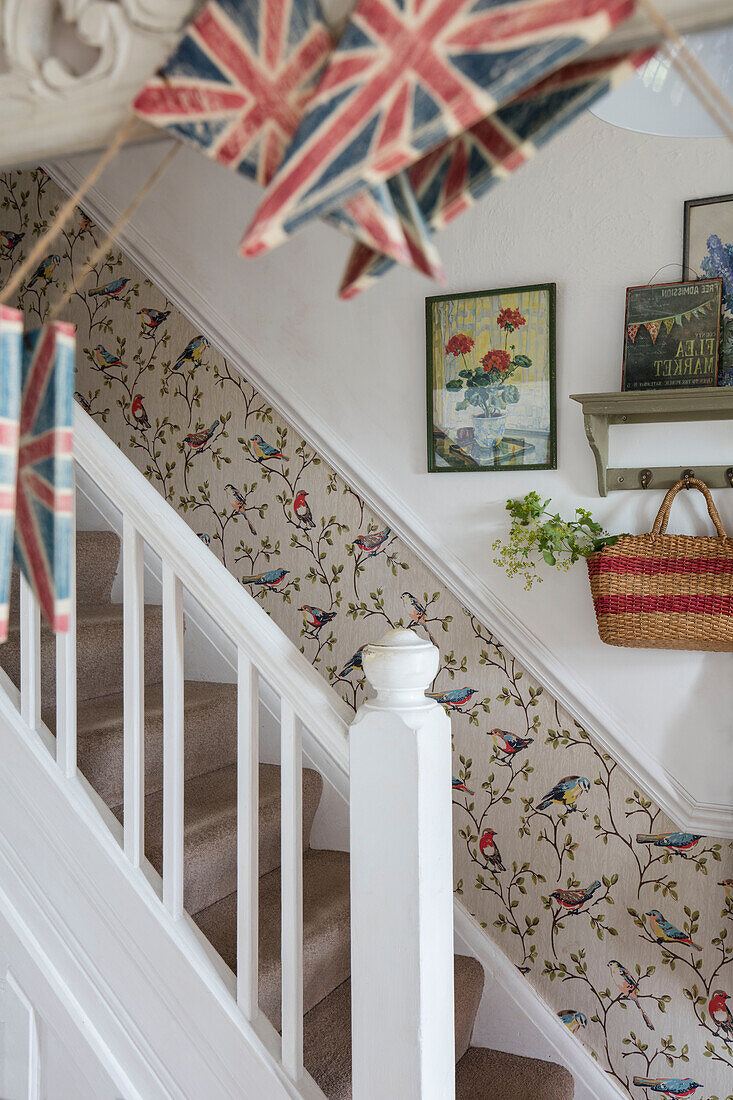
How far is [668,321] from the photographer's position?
188 cm

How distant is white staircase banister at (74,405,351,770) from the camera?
4.56ft

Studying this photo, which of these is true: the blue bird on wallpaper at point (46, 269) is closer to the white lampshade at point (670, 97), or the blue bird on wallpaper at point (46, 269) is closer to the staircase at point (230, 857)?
the staircase at point (230, 857)

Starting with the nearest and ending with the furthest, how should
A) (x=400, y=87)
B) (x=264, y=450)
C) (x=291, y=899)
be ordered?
(x=400, y=87) < (x=291, y=899) < (x=264, y=450)

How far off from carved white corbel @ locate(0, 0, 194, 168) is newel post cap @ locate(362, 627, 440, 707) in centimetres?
76

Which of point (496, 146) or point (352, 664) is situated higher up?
point (496, 146)

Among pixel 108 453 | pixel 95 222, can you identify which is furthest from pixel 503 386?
pixel 95 222

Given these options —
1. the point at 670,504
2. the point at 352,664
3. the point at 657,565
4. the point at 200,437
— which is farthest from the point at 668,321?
the point at 200,437

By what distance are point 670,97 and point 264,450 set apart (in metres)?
1.64

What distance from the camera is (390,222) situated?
0.63 metres

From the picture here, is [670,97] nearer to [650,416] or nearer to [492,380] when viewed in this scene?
[650,416]

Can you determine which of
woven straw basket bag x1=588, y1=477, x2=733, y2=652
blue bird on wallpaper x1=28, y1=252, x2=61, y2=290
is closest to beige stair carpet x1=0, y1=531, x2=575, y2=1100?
woven straw basket bag x1=588, y1=477, x2=733, y2=652

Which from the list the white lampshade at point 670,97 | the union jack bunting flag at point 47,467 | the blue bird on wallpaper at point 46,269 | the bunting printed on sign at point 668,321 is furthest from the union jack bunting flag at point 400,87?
the blue bird on wallpaper at point 46,269

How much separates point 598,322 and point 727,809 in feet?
3.56

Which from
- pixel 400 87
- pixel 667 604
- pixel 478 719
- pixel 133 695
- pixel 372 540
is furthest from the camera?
pixel 372 540
